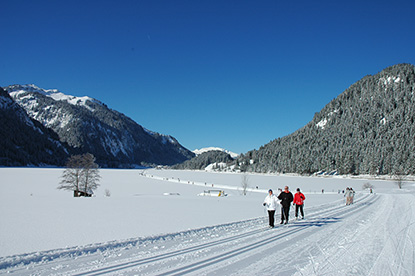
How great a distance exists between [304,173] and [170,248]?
10701 cm

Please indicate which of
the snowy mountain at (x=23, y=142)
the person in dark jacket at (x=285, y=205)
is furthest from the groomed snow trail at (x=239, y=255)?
the snowy mountain at (x=23, y=142)

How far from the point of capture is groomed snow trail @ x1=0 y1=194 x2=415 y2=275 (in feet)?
20.0

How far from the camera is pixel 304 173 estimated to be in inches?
4213

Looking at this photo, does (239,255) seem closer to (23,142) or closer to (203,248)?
(203,248)

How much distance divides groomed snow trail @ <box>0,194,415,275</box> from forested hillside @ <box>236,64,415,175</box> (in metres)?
82.6

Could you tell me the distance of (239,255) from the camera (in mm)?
7262

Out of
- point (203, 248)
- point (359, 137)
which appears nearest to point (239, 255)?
point (203, 248)

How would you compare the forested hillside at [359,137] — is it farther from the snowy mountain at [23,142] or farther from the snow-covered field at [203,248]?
the snowy mountain at [23,142]

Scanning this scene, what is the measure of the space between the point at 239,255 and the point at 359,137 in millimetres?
128359

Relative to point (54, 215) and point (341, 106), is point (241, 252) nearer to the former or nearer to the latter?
point (54, 215)

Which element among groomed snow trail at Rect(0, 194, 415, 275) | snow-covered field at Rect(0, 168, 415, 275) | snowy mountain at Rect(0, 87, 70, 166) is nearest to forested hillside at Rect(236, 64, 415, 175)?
snow-covered field at Rect(0, 168, 415, 275)

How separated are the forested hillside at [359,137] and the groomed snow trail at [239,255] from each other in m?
82.6

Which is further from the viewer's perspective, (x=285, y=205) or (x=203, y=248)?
(x=285, y=205)

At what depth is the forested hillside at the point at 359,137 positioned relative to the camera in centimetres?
8799
